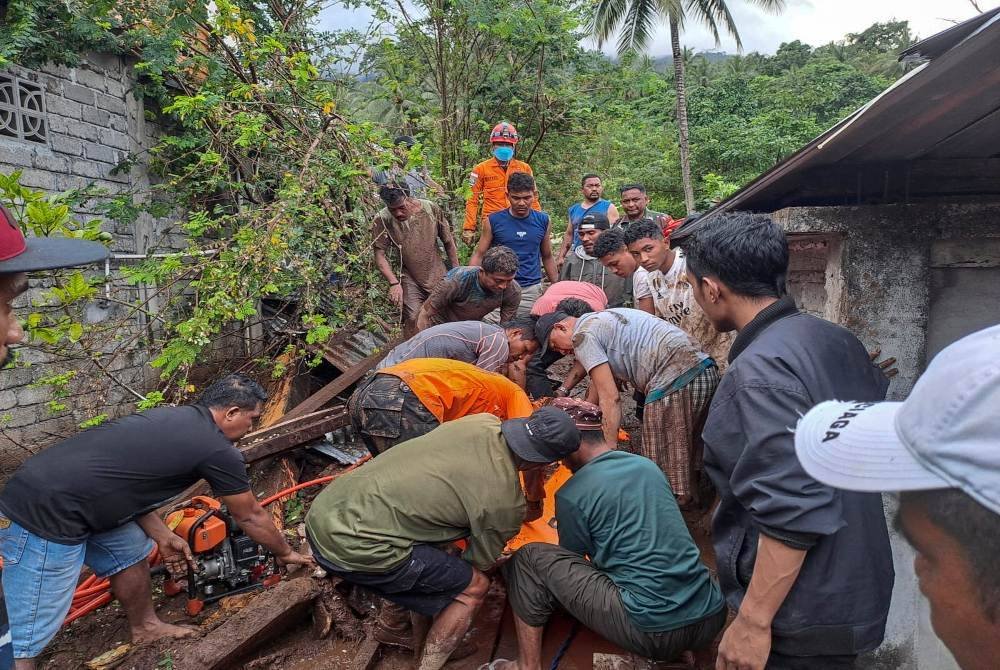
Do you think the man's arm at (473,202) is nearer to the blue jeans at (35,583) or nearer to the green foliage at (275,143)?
the green foliage at (275,143)

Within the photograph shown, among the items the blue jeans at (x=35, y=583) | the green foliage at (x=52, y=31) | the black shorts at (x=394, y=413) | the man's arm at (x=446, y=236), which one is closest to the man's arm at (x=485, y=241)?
the man's arm at (x=446, y=236)

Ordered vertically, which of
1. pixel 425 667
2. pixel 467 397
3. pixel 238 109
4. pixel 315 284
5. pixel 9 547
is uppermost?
pixel 238 109

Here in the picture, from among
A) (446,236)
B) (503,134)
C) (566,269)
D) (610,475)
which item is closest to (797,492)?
(610,475)

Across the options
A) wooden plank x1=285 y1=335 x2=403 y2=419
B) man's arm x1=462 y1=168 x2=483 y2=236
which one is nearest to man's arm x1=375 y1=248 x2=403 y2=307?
wooden plank x1=285 y1=335 x2=403 y2=419

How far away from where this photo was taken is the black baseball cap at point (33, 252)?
1.65 meters

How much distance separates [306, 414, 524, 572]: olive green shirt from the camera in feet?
9.42

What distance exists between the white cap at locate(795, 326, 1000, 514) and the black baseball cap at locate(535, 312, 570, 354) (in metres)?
3.15

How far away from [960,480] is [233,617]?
3.57m

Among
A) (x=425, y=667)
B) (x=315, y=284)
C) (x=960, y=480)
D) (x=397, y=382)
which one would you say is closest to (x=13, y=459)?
(x=315, y=284)

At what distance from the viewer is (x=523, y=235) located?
6008 millimetres

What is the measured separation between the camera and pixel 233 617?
333 cm

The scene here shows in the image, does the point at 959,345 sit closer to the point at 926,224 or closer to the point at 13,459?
the point at 926,224

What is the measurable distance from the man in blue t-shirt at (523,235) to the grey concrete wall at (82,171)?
343 centimetres

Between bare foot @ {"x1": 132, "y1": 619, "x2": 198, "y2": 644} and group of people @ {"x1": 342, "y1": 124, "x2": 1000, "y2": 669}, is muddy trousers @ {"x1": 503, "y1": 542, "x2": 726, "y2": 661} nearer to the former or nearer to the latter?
group of people @ {"x1": 342, "y1": 124, "x2": 1000, "y2": 669}
